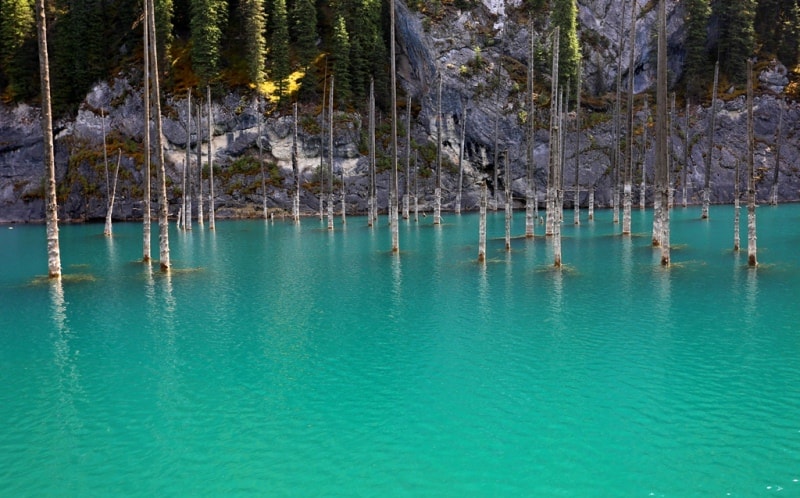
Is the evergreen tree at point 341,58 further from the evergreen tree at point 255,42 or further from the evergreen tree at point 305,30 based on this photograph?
the evergreen tree at point 255,42

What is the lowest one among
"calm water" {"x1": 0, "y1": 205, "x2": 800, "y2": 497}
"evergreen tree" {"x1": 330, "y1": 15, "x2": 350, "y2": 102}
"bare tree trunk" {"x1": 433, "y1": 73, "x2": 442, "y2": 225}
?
"calm water" {"x1": 0, "y1": 205, "x2": 800, "y2": 497}

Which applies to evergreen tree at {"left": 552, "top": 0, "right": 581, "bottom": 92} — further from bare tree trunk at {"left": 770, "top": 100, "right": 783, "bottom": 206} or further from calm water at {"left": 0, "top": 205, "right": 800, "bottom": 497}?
calm water at {"left": 0, "top": 205, "right": 800, "bottom": 497}

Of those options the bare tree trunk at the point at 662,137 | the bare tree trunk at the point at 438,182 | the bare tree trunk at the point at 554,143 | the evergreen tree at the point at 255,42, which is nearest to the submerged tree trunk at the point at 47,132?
the bare tree trunk at the point at 554,143

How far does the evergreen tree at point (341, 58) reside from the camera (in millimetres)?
97500

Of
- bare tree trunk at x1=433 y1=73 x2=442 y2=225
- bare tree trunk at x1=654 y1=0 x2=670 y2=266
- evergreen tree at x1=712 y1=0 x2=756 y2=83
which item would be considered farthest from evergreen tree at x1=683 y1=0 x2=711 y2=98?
bare tree trunk at x1=654 y1=0 x2=670 y2=266

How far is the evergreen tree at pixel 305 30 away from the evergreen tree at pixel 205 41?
531 inches

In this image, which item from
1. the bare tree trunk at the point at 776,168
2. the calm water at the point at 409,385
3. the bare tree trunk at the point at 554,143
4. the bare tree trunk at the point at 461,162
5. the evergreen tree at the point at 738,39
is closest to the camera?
the calm water at the point at 409,385

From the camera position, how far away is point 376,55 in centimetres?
10344

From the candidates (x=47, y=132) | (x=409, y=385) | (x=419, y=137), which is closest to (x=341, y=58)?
(x=419, y=137)

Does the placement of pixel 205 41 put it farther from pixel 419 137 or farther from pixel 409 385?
pixel 409 385

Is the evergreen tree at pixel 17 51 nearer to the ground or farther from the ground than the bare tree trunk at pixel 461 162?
farther from the ground

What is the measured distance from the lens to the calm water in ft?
36.2

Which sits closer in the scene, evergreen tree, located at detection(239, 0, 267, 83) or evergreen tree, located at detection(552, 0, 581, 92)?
evergreen tree, located at detection(239, 0, 267, 83)

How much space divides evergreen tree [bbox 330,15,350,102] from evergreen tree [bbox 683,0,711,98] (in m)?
61.3
